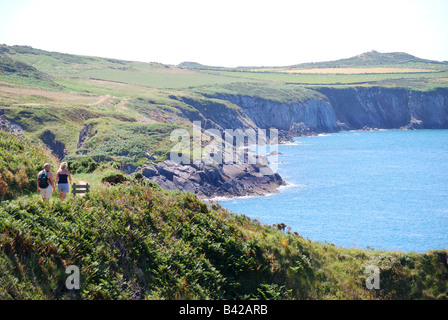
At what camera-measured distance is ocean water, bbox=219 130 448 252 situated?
5531 cm

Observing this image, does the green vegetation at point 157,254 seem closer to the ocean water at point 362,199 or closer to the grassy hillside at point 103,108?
the ocean water at point 362,199

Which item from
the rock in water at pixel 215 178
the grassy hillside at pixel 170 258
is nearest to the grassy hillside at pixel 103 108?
the rock in water at pixel 215 178

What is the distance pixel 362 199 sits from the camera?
2965 inches

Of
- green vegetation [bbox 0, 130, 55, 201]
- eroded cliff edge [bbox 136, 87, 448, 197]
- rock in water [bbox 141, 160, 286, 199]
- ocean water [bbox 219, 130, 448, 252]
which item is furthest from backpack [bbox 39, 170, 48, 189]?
eroded cliff edge [bbox 136, 87, 448, 197]

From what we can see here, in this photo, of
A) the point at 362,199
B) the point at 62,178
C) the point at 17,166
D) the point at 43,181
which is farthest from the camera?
the point at 362,199

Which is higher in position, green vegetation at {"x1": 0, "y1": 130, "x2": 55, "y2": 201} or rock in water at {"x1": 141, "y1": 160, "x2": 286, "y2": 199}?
green vegetation at {"x1": 0, "y1": 130, "x2": 55, "y2": 201}

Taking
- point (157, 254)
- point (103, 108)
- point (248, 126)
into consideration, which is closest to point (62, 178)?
point (157, 254)

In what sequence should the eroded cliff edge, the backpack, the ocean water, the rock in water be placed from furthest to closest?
1. the eroded cliff edge
2. the rock in water
3. the ocean water
4. the backpack

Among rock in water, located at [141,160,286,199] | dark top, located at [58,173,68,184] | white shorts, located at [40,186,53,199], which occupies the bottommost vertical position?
rock in water, located at [141,160,286,199]

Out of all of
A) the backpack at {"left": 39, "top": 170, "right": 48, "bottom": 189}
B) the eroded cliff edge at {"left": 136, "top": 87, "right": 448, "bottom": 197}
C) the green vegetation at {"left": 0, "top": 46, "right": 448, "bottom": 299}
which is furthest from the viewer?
the eroded cliff edge at {"left": 136, "top": 87, "right": 448, "bottom": 197}

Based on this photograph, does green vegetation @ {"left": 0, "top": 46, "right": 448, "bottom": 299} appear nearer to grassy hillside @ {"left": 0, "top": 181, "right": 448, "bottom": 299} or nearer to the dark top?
grassy hillside @ {"left": 0, "top": 181, "right": 448, "bottom": 299}

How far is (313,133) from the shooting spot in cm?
17788

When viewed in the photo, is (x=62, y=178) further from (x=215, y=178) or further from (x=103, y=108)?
(x=103, y=108)
